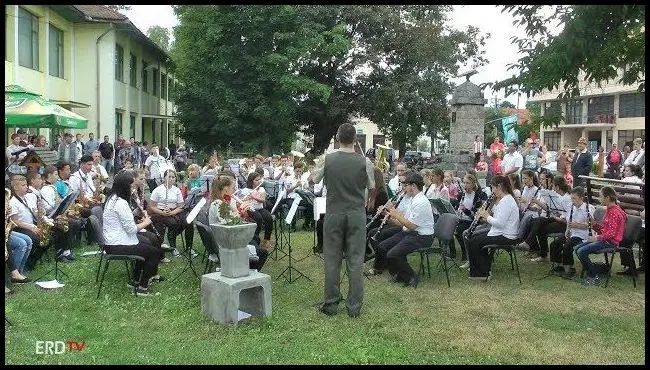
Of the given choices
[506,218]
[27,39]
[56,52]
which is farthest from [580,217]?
[56,52]

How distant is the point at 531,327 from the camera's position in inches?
237

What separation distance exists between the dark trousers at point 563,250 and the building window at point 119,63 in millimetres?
22623

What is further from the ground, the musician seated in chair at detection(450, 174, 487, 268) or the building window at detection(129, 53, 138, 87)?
the building window at detection(129, 53, 138, 87)

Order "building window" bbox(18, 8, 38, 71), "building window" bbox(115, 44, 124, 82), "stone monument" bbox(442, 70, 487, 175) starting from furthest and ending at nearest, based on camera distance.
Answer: "building window" bbox(115, 44, 124, 82) → "stone monument" bbox(442, 70, 487, 175) → "building window" bbox(18, 8, 38, 71)

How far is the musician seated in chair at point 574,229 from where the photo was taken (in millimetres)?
8055

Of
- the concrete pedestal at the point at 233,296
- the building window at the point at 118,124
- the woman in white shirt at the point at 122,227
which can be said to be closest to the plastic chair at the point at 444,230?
the concrete pedestal at the point at 233,296

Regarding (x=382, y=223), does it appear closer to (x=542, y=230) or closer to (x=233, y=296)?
(x=542, y=230)

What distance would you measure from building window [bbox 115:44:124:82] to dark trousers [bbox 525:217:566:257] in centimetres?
2206

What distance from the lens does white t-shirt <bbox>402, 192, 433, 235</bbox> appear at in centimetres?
770

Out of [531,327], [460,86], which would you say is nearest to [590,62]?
[531,327]

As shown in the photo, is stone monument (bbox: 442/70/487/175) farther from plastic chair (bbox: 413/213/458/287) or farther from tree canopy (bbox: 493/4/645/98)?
tree canopy (bbox: 493/4/645/98)

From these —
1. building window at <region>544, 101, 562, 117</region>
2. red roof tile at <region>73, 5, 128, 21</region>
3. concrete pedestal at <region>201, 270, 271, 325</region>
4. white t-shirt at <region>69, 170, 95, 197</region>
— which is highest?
red roof tile at <region>73, 5, 128, 21</region>

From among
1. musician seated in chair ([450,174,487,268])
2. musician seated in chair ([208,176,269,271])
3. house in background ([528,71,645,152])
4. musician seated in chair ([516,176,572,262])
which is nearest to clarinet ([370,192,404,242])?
musician seated in chair ([450,174,487,268])

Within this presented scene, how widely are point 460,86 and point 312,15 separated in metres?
10.2
